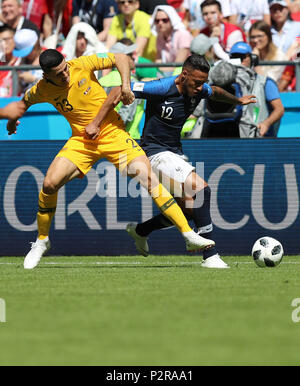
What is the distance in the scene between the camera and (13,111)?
8836mm

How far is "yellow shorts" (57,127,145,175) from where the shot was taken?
354 inches

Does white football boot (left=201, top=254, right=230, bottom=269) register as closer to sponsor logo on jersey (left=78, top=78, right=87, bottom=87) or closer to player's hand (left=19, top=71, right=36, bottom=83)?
sponsor logo on jersey (left=78, top=78, right=87, bottom=87)

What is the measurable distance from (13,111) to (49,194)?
2.87 ft

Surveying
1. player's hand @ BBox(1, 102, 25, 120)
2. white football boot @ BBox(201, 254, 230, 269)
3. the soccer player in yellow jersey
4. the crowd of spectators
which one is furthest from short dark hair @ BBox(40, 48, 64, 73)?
the crowd of spectators

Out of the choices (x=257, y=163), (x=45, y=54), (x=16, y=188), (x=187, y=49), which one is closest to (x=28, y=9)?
(x=187, y=49)

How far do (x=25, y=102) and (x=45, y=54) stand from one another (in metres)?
0.72

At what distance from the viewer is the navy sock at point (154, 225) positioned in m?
9.52

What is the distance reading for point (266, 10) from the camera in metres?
13.9

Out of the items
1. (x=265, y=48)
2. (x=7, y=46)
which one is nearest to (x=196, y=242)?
(x=265, y=48)

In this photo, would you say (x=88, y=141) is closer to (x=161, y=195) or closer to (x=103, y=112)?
(x=103, y=112)

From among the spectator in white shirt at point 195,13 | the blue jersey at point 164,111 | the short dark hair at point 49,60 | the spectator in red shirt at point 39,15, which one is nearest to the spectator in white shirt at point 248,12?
the spectator in white shirt at point 195,13

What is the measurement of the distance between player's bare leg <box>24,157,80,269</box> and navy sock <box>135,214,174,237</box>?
3.38 feet

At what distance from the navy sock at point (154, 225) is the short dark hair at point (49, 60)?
78.2 inches

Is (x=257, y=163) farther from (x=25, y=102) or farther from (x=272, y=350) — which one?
(x=272, y=350)
